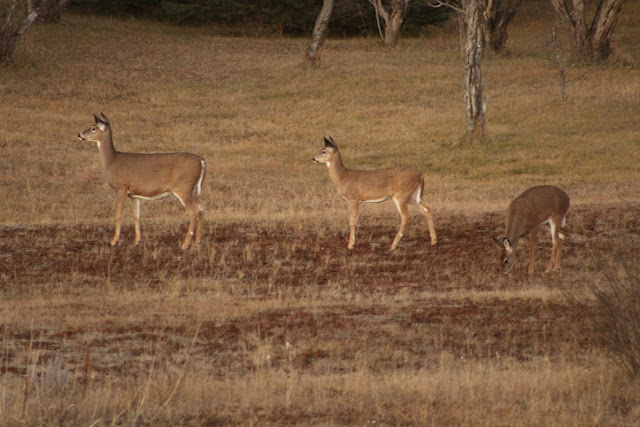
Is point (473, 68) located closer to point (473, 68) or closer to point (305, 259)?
point (473, 68)

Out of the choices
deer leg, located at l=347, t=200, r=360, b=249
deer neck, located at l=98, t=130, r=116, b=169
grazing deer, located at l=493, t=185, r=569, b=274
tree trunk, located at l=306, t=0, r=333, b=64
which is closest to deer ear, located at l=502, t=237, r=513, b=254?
grazing deer, located at l=493, t=185, r=569, b=274

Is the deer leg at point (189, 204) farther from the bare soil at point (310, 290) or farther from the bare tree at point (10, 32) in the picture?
the bare tree at point (10, 32)

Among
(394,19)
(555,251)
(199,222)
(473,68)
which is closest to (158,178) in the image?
(199,222)

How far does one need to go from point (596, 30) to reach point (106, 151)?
80.1ft

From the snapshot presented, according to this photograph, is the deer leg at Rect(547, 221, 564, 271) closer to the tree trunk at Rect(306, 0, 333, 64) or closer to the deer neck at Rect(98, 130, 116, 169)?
the deer neck at Rect(98, 130, 116, 169)

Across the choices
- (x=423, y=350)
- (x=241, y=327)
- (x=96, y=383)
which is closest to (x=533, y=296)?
(x=423, y=350)

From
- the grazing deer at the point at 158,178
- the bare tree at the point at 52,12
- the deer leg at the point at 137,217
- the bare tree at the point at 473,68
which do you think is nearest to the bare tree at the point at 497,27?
the bare tree at the point at 473,68

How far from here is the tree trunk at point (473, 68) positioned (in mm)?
24953

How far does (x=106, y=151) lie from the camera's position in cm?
1488

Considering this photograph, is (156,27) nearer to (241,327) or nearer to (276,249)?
(276,249)

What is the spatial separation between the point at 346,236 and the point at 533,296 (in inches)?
194

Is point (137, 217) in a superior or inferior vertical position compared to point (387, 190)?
inferior

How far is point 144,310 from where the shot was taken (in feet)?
34.1

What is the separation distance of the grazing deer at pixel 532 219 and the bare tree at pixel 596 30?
23053 mm
